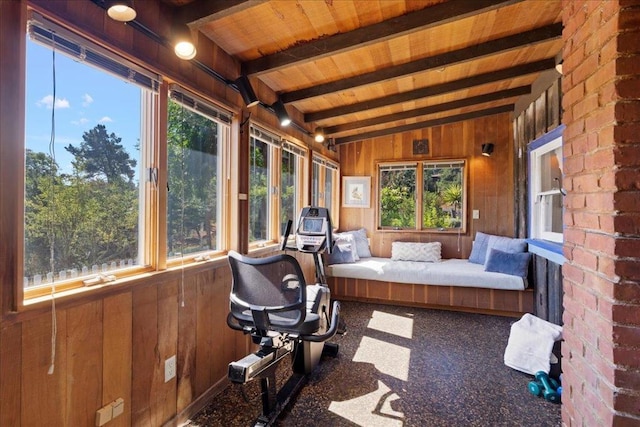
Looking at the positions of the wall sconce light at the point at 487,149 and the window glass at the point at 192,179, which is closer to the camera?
the window glass at the point at 192,179

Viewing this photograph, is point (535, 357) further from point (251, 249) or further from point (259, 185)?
point (259, 185)

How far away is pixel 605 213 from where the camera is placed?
3.82ft

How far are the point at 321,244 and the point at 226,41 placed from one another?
1575 millimetres

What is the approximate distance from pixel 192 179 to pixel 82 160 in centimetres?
71

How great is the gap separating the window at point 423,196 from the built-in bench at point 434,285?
2.15 feet

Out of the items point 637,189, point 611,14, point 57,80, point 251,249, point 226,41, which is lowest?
point 251,249

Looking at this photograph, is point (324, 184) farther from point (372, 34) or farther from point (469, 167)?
point (372, 34)

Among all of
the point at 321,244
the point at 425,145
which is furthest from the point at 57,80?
the point at 425,145

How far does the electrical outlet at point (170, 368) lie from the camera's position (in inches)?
70.4

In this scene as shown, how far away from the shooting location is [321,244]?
241 cm

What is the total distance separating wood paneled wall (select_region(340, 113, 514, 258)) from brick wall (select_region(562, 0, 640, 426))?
11.5ft

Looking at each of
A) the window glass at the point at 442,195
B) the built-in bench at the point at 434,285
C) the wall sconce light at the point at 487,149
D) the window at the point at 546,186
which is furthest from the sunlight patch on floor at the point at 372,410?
the wall sconce light at the point at 487,149

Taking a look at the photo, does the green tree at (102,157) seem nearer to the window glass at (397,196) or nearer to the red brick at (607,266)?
the red brick at (607,266)

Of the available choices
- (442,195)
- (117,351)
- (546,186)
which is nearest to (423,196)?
(442,195)
